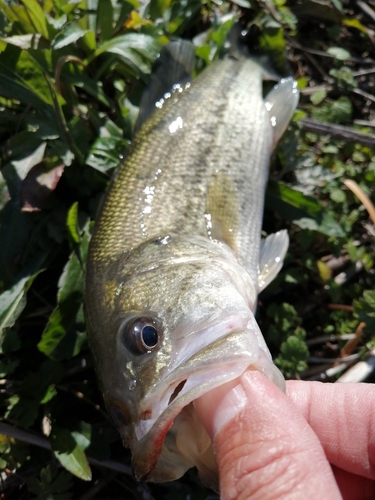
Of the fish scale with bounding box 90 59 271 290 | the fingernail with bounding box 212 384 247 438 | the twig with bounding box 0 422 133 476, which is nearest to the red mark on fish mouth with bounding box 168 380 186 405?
the fingernail with bounding box 212 384 247 438

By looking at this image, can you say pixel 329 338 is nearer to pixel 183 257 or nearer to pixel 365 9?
pixel 183 257

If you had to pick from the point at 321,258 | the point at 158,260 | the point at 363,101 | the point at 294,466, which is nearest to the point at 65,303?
the point at 158,260

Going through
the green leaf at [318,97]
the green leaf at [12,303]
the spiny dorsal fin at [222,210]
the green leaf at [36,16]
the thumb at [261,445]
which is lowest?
the green leaf at [318,97]

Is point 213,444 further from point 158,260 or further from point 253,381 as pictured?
point 158,260

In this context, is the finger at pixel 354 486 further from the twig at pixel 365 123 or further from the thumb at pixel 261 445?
the twig at pixel 365 123

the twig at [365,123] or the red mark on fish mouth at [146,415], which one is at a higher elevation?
the red mark on fish mouth at [146,415]

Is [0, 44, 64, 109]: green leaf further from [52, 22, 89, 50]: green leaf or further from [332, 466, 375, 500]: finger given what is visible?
[332, 466, 375, 500]: finger

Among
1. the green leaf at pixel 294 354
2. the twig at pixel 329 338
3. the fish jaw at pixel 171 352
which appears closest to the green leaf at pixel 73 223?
the fish jaw at pixel 171 352
